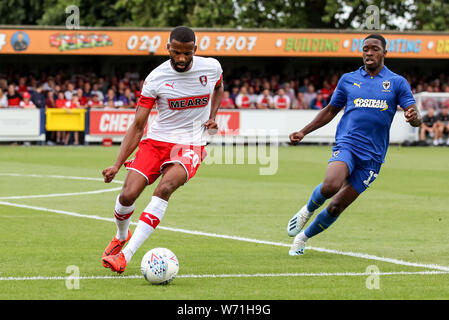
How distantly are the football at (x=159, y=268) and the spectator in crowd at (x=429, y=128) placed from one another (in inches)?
1044

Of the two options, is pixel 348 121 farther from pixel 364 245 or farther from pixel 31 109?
pixel 31 109

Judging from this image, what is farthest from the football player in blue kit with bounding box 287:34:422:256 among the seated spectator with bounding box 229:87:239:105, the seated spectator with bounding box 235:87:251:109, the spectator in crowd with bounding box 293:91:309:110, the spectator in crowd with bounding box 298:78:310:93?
the spectator in crowd with bounding box 298:78:310:93

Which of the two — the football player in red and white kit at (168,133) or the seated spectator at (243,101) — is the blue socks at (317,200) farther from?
the seated spectator at (243,101)

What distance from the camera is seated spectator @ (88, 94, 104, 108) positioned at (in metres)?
30.8

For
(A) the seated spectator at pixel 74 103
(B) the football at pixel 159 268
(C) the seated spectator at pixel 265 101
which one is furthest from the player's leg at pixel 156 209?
(C) the seated spectator at pixel 265 101

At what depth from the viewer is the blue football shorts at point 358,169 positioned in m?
8.99

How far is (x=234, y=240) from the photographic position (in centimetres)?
1009

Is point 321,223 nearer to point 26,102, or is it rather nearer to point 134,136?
point 134,136

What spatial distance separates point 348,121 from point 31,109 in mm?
21888

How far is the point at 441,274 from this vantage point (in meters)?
7.90

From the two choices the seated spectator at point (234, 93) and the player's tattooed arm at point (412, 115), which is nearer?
the player's tattooed arm at point (412, 115)

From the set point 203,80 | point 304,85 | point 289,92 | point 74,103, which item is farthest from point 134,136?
point 304,85

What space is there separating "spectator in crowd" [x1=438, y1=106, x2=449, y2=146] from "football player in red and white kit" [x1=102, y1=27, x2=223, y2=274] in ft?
82.6

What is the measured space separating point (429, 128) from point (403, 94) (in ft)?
81.0
